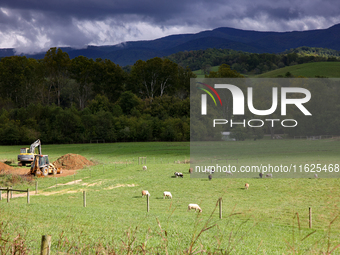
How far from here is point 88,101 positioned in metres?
93.2

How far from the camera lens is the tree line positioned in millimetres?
77438

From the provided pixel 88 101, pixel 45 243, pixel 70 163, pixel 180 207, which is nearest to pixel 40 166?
pixel 70 163

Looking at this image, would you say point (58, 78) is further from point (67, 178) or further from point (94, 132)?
point (67, 178)

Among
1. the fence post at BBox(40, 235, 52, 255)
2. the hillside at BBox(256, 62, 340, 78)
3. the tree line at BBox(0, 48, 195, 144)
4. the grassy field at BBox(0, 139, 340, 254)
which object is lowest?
the grassy field at BBox(0, 139, 340, 254)

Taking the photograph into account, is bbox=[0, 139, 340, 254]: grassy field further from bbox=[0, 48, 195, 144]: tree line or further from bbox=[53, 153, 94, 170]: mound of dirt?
bbox=[0, 48, 195, 144]: tree line

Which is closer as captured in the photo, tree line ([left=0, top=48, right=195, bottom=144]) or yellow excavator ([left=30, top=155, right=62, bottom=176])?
yellow excavator ([left=30, top=155, right=62, bottom=176])

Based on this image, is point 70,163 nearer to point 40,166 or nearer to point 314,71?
point 40,166

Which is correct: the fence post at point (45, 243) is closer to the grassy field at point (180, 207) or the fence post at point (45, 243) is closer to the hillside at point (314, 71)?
the grassy field at point (180, 207)

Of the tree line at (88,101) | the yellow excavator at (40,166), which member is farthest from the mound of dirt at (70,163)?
the tree line at (88,101)

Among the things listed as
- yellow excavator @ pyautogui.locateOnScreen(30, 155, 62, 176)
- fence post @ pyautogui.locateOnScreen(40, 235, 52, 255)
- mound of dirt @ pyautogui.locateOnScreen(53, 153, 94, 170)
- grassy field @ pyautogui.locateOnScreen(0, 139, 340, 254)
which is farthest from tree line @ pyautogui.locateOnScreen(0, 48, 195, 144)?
fence post @ pyautogui.locateOnScreen(40, 235, 52, 255)

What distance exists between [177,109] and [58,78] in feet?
124

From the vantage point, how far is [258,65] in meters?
147

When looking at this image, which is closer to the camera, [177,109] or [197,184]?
[197,184]

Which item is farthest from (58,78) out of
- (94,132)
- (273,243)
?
(273,243)
